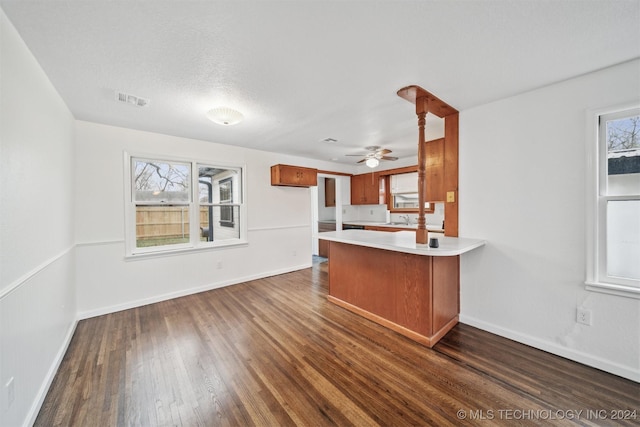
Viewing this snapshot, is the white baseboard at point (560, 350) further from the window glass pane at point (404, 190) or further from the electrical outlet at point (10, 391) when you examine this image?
the electrical outlet at point (10, 391)

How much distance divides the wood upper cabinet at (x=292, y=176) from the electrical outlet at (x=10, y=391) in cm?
367

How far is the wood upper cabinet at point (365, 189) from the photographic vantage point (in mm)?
5875

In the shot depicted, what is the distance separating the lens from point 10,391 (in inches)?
49.3

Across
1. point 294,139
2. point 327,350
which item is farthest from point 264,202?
point 327,350

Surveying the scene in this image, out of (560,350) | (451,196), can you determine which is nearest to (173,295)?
(451,196)

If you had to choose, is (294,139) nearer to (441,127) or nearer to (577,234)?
(441,127)

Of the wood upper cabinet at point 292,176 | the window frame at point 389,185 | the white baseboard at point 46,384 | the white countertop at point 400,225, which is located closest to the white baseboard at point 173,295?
the white baseboard at point 46,384

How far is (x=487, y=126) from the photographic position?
255cm

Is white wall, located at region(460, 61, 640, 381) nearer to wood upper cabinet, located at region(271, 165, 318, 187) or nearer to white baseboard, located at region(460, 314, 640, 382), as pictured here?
white baseboard, located at region(460, 314, 640, 382)

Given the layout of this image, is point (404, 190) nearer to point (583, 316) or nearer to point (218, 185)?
point (583, 316)

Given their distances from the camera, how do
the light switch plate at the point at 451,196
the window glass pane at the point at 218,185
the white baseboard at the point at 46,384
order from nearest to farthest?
the white baseboard at the point at 46,384 → the light switch plate at the point at 451,196 → the window glass pane at the point at 218,185

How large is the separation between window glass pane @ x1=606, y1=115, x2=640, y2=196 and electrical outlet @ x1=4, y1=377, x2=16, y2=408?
13.8 ft

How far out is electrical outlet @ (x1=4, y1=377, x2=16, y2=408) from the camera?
48.2 inches

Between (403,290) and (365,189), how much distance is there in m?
3.91
